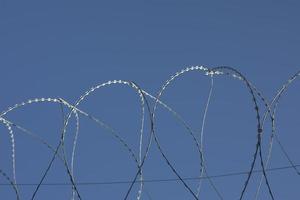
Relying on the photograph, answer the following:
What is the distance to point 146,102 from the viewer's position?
56.5ft

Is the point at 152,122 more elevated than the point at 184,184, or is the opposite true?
the point at 152,122

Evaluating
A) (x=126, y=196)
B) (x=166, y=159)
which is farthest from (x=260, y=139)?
(x=126, y=196)

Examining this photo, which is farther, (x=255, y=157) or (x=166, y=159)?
(x=166, y=159)

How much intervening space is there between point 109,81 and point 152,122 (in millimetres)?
1560

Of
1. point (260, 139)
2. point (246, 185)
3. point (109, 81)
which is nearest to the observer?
point (246, 185)

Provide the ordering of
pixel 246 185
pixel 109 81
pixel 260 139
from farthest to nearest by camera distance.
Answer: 1. pixel 109 81
2. pixel 260 139
3. pixel 246 185

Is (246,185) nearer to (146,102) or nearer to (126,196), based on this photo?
(126,196)

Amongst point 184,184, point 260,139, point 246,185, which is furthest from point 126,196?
point 260,139

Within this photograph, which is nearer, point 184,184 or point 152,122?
point 184,184

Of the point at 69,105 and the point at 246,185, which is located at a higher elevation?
the point at 69,105

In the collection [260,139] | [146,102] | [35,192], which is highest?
[146,102]

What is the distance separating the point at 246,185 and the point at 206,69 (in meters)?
3.83

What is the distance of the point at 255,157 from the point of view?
49.1ft

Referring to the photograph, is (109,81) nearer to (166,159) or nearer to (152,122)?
(152,122)
